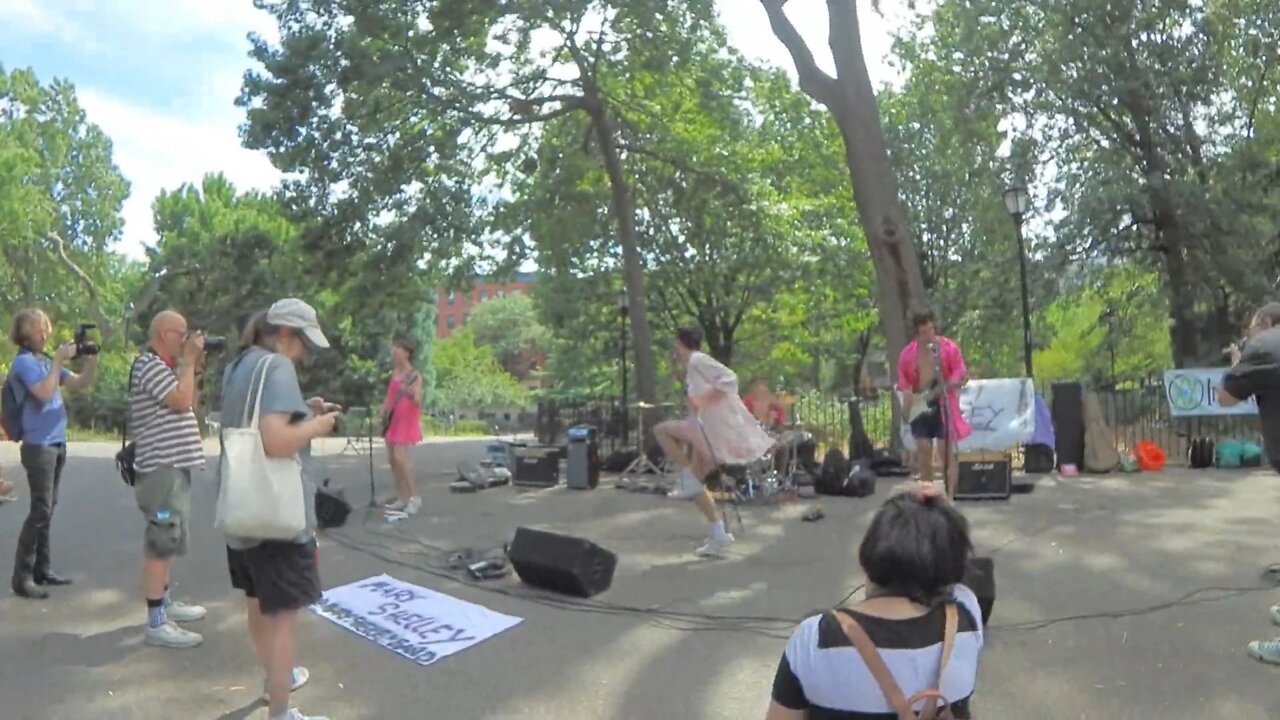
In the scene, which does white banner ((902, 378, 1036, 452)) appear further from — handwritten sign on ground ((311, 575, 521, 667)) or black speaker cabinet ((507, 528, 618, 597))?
handwritten sign on ground ((311, 575, 521, 667))

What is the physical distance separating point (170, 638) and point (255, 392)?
246cm

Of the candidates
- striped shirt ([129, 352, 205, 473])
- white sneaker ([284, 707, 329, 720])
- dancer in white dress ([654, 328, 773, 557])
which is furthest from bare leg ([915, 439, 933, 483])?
white sneaker ([284, 707, 329, 720])

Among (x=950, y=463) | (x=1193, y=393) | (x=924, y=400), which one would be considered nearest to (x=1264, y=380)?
(x=924, y=400)

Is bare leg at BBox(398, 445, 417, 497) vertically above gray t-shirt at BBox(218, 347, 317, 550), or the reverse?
gray t-shirt at BBox(218, 347, 317, 550)

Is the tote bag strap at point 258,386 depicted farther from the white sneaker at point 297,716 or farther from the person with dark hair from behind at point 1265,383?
the person with dark hair from behind at point 1265,383

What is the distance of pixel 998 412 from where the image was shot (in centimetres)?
1405

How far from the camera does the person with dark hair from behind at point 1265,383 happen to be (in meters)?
5.29

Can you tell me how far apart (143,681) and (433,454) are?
696 inches

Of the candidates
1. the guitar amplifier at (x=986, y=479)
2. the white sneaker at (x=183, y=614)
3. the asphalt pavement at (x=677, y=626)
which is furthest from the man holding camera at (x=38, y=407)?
the guitar amplifier at (x=986, y=479)

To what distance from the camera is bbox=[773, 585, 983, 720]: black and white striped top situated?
7.60ft

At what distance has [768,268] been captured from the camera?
30609 millimetres

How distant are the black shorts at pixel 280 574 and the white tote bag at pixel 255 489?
11 centimetres

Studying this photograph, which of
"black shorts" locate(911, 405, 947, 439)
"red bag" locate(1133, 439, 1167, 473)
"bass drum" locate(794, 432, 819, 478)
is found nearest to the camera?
"black shorts" locate(911, 405, 947, 439)

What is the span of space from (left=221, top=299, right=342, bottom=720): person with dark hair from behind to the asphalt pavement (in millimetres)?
653
